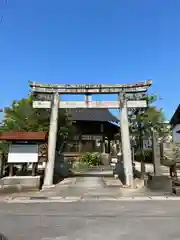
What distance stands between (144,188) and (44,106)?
7.02m

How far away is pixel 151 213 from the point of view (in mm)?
6574

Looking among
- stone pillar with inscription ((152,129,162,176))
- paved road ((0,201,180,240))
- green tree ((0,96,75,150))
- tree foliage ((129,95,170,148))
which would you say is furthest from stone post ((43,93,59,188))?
tree foliage ((129,95,170,148))

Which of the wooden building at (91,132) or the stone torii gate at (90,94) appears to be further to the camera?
the wooden building at (91,132)

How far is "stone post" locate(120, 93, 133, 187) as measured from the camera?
12290 millimetres

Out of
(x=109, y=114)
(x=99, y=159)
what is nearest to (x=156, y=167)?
(x=99, y=159)

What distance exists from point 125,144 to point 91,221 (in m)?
7.49

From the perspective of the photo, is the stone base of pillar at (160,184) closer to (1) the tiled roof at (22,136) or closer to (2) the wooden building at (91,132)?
(1) the tiled roof at (22,136)

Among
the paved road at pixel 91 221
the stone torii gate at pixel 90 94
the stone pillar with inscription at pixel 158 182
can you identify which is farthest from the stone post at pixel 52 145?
the stone pillar with inscription at pixel 158 182

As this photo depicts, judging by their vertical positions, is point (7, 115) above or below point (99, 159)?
above

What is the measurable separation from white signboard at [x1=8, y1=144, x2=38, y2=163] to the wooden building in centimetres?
1977

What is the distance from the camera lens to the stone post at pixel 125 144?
40.3ft

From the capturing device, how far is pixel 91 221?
18.9ft

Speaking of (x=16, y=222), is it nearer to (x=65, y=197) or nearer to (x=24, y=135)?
(x=65, y=197)

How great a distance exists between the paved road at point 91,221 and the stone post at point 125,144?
4.22 meters
